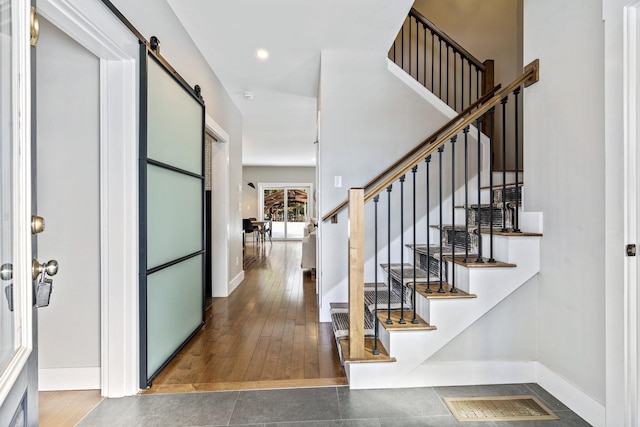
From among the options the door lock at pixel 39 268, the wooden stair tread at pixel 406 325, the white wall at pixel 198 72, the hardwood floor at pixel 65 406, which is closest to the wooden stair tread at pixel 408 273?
the wooden stair tread at pixel 406 325

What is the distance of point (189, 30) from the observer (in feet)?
8.75

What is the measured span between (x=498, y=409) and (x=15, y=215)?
87.2 inches

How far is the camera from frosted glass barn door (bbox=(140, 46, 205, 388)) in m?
1.90

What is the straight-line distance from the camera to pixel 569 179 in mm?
1761

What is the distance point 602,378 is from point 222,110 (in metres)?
3.96

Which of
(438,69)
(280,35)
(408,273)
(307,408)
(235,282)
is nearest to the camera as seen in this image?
(307,408)

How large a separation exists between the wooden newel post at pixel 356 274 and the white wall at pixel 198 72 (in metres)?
1.66

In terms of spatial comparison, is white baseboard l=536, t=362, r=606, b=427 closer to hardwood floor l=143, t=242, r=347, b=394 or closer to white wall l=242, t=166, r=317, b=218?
hardwood floor l=143, t=242, r=347, b=394

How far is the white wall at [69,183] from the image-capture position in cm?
186

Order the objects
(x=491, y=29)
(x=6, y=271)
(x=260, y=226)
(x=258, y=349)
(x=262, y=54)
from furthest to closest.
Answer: (x=260, y=226) → (x=491, y=29) → (x=262, y=54) → (x=258, y=349) → (x=6, y=271)

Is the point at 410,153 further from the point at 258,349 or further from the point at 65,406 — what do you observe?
the point at 65,406
